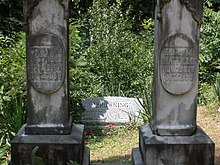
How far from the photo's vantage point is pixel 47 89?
14.8 ft

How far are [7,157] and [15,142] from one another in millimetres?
1823

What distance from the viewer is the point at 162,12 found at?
431 centimetres

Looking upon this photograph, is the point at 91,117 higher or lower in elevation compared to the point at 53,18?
lower

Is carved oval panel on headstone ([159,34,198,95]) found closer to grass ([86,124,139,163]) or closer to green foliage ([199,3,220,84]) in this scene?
grass ([86,124,139,163])

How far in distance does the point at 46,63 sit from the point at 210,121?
386 centimetres

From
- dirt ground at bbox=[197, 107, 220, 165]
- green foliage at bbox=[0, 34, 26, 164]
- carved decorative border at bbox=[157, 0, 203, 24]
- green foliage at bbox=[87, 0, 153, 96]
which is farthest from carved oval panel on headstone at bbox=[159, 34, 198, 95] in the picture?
green foliage at bbox=[87, 0, 153, 96]

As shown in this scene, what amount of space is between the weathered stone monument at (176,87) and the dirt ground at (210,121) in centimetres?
184

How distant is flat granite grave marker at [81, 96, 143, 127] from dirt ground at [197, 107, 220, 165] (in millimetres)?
1133

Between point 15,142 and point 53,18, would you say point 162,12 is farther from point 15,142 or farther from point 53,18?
point 15,142

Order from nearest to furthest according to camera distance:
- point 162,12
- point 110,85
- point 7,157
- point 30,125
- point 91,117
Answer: point 162,12 → point 30,125 → point 7,157 → point 91,117 → point 110,85

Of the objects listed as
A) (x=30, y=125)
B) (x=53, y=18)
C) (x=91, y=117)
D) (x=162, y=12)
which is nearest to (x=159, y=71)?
(x=162, y=12)

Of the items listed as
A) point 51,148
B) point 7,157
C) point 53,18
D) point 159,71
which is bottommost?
point 7,157

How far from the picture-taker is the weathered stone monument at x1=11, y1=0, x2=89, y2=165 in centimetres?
439

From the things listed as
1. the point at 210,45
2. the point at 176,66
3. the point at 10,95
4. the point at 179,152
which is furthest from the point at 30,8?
the point at 210,45
